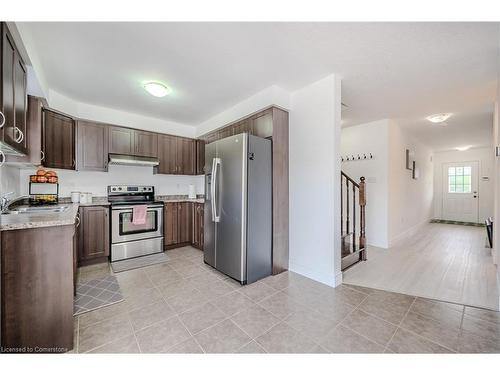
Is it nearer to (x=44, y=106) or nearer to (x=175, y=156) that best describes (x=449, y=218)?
(x=175, y=156)

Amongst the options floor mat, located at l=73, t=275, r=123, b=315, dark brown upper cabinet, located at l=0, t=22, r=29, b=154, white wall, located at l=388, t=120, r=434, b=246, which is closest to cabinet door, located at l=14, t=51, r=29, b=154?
dark brown upper cabinet, located at l=0, t=22, r=29, b=154

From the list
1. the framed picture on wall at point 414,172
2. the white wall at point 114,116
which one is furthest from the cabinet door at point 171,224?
the framed picture on wall at point 414,172

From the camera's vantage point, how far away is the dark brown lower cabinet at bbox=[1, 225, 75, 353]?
1.28 m

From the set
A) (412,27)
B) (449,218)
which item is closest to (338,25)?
(412,27)

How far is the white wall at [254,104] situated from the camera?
9.11ft

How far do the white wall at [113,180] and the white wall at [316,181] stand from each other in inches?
105

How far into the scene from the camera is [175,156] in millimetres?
4191

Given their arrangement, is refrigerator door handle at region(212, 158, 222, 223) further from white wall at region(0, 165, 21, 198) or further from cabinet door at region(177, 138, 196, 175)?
white wall at region(0, 165, 21, 198)

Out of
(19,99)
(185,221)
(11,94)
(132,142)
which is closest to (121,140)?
(132,142)

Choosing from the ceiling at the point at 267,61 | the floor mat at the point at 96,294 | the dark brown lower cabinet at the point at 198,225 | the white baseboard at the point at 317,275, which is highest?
the ceiling at the point at 267,61

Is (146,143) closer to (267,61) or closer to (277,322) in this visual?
(267,61)

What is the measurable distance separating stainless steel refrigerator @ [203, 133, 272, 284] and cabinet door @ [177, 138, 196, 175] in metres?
1.62

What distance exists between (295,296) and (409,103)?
3438mm

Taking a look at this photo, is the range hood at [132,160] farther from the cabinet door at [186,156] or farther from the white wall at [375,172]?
the white wall at [375,172]
